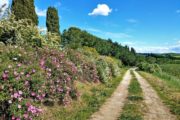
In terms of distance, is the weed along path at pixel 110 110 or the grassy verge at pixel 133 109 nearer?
the weed along path at pixel 110 110

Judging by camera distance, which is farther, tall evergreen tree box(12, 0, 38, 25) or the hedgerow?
tall evergreen tree box(12, 0, 38, 25)

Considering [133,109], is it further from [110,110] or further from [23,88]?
[23,88]

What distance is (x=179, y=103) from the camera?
48.4 feet

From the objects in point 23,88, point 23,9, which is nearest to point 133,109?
point 23,88

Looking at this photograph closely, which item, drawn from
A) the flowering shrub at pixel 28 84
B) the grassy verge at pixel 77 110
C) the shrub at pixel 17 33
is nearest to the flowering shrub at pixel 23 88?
the flowering shrub at pixel 28 84

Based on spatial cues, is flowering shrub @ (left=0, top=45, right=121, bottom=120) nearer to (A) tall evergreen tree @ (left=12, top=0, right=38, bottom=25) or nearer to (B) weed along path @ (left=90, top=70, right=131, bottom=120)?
(B) weed along path @ (left=90, top=70, right=131, bottom=120)

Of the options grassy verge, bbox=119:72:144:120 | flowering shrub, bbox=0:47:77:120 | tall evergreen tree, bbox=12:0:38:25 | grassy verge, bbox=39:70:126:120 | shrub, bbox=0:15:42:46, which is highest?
tall evergreen tree, bbox=12:0:38:25

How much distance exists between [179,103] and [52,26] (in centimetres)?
3165

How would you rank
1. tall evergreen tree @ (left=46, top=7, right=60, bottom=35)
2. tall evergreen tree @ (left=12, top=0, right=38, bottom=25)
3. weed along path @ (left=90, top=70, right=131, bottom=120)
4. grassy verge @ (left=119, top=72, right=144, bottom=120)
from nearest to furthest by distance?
weed along path @ (left=90, top=70, right=131, bottom=120) → grassy verge @ (left=119, top=72, right=144, bottom=120) → tall evergreen tree @ (left=12, top=0, right=38, bottom=25) → tall evergreen tree @ (left=46, top=7, right=60, bottom=35)

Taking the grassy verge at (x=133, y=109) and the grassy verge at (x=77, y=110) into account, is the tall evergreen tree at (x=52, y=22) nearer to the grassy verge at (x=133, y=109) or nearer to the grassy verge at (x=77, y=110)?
the grassy verge at (x=133, y=109)

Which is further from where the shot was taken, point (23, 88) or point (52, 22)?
point (52, 22)

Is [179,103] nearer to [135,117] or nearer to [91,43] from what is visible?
[135,117]

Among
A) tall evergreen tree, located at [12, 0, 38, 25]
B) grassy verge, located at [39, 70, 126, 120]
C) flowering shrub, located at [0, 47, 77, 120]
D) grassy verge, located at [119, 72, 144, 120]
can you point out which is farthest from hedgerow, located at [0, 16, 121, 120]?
tall evergreen tree, located at [12, 0, 38, 25]

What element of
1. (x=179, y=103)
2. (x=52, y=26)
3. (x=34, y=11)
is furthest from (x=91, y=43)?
(x=179, y=103)
